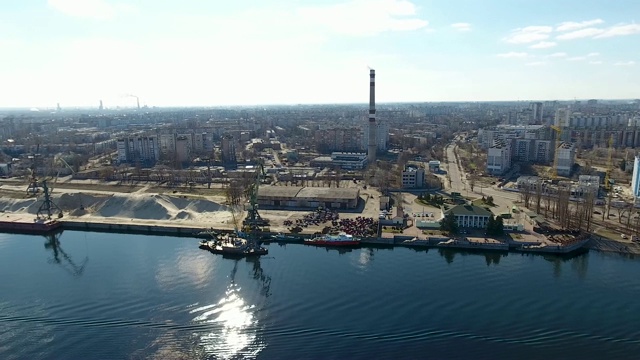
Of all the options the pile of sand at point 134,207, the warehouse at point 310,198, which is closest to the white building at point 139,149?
the pile of sand at point 134,207

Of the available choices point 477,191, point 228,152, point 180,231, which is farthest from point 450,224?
point 228,152

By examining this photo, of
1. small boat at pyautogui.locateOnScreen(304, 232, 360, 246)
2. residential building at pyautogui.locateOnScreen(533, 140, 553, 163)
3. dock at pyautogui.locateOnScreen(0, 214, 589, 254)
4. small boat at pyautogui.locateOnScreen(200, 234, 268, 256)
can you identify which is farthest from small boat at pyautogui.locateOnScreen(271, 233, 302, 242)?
residential building at pyautogui.locateOnScreen(533, 140, 553, 163)

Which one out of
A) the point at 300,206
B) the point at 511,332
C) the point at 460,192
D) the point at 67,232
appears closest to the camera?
the point at 511,332

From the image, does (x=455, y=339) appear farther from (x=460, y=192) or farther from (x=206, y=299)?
(x=460, y=192)

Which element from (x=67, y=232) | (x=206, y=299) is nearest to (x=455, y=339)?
(x=206, y=299)

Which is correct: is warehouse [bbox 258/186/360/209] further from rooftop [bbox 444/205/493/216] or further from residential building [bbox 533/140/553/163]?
residential building [bbox 533/140/553/163]

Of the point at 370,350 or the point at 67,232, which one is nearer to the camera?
the point at 370,350

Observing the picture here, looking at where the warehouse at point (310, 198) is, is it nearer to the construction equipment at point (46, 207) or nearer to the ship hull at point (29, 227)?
the ship hull at point (29, 227)

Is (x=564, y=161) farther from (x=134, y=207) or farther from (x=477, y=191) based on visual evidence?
(x=134, y=207)
